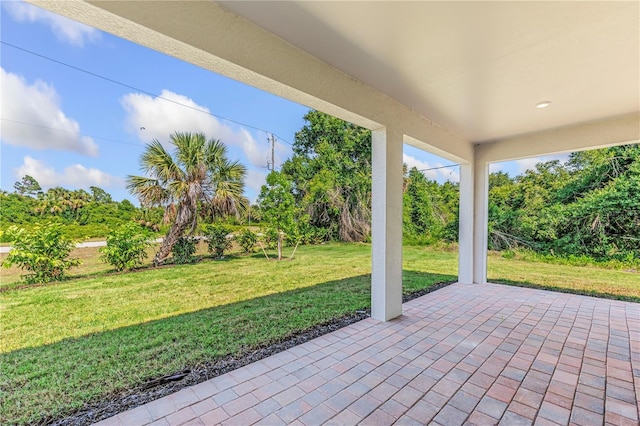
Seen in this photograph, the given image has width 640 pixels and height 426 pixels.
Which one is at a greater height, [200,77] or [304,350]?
[200,77]

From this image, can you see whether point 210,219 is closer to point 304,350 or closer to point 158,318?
point 158,318

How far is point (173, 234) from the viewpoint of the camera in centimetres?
601

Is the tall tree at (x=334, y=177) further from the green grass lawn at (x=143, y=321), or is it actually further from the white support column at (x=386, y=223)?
the white support column at (x=386, y=223)

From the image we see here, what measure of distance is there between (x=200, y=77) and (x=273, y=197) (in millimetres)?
3266

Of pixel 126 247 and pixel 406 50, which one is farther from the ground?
pixel 406 50

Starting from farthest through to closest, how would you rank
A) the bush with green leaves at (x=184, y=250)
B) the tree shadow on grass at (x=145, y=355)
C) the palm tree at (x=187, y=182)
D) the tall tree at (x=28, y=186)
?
the bush with green leaves at (x=184, y=250) < the palm tree at (x=187, y=182) < the tall tree at (x=28, y=186) < the tree shadow on grass at (x=145, y=355)

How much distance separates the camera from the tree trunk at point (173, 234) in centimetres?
596

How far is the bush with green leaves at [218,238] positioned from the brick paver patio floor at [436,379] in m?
4.67

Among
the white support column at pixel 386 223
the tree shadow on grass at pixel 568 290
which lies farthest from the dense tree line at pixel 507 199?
the white support column at pixel 386 223

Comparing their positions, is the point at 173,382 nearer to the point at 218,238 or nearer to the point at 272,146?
the point at 218,238

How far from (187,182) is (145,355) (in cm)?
427

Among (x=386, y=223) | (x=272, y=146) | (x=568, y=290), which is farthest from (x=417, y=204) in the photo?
(x=386, y=223)

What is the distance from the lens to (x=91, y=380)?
6.78ft

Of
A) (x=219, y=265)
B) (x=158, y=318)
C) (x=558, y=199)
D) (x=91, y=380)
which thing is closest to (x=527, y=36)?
(x=91, y=380)
